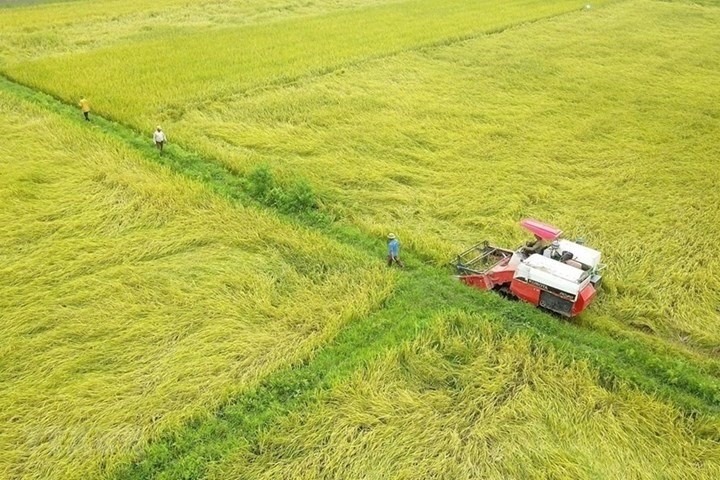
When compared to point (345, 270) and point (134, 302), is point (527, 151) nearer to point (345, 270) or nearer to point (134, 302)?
point (345, 270)

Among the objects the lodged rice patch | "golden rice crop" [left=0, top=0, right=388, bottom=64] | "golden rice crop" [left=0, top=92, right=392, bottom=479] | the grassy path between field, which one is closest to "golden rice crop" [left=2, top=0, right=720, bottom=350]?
the lodged rice patch

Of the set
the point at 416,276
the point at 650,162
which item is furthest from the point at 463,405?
the point at 650,162

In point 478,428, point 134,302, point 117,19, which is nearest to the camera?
point 478,428

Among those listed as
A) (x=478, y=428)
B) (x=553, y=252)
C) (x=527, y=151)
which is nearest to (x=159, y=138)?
(x=527, y=151)

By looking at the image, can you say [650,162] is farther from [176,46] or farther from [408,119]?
[176,46]

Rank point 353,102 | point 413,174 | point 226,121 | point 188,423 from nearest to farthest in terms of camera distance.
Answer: point 188,423
point 413,174
point 226,121
point 353,102

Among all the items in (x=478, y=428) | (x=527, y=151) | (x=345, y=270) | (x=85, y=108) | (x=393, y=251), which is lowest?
(x=527, y=151)

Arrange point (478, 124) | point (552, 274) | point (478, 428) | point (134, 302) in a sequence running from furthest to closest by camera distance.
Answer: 1. point (478, 124)
2. point (134, 302)
3. point (552, 274)
4. point (478, 428)
